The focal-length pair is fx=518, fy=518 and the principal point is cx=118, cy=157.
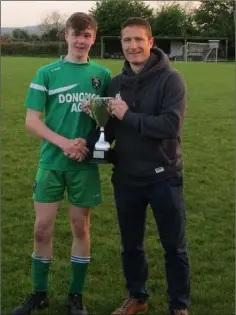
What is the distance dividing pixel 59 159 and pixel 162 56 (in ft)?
3.19

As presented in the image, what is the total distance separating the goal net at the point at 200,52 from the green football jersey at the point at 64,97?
60245mm

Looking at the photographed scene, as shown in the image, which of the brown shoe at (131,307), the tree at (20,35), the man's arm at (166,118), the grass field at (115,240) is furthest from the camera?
the tree at (20,35)

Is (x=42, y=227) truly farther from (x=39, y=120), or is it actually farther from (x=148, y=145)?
(x=148, y=145)

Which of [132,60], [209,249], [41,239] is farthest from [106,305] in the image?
[132,60]

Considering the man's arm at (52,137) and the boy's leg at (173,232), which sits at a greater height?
the man's arm at (52,137)

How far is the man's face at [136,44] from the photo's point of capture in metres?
3.27

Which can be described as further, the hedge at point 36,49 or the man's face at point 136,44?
the hedge at point 36,49

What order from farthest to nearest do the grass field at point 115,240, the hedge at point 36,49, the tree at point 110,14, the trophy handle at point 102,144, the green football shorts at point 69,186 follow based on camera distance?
1. the tree at point 110,14
2. the hedge at point 36,49
3. the grass field at point 115,240
4. the green football shorts at point 69,186
5. the trophy handle at point 102,144

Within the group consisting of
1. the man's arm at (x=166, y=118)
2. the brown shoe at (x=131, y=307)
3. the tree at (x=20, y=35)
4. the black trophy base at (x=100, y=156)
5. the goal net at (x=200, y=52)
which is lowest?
the brown shoe at (x=131, y=307)

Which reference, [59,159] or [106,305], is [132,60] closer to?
[59,159]

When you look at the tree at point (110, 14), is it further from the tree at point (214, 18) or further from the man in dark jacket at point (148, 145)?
the man in dark jacket at point (148, 145)

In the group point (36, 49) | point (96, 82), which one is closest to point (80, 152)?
point (96, 82)

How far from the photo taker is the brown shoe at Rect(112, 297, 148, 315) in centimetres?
368

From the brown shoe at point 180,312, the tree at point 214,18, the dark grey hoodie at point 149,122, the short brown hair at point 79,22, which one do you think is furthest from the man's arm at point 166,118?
the tree at point 214,18
